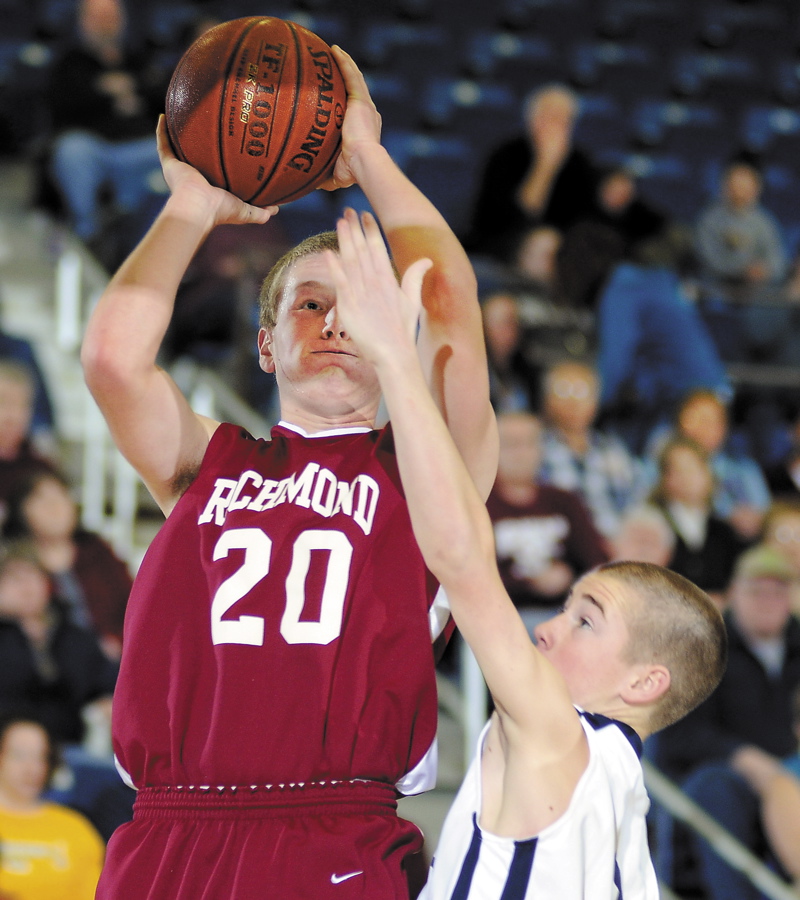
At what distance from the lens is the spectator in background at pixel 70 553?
15.8 feet

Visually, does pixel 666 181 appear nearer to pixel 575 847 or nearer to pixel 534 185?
pixel 534 185

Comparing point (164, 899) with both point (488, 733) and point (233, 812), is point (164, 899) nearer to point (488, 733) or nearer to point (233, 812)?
point (233, 812)

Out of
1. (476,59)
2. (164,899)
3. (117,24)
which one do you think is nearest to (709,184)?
(476,59)

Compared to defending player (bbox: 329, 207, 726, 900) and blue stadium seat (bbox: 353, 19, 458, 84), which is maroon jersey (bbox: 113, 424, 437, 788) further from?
blue stadium seat (bbox: 353, 19, 458, 84)

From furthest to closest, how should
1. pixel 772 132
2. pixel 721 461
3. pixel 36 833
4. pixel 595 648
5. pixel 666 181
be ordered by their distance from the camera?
pixel 772 132 < pixel 666 181 < pixel 721 461 < pixel 36 833 < pixel 595 648

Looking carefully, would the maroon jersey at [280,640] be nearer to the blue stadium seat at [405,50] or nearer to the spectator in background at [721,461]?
the spectator in background at [721,461]

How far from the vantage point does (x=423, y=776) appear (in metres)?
2.05

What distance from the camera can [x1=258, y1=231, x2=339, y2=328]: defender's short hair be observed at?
2332mm

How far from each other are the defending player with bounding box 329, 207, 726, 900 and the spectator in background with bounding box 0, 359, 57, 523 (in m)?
3.34

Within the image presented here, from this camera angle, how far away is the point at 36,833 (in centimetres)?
418

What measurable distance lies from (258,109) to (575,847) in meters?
1.45

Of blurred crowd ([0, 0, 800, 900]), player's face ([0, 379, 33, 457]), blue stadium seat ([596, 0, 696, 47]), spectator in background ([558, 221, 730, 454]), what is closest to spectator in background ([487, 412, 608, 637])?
blurred crowd ([0, 0, 800, 900])

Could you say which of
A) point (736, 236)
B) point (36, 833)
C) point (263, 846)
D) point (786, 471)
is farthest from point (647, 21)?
point (263, 846)

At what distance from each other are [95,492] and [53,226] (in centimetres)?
175
